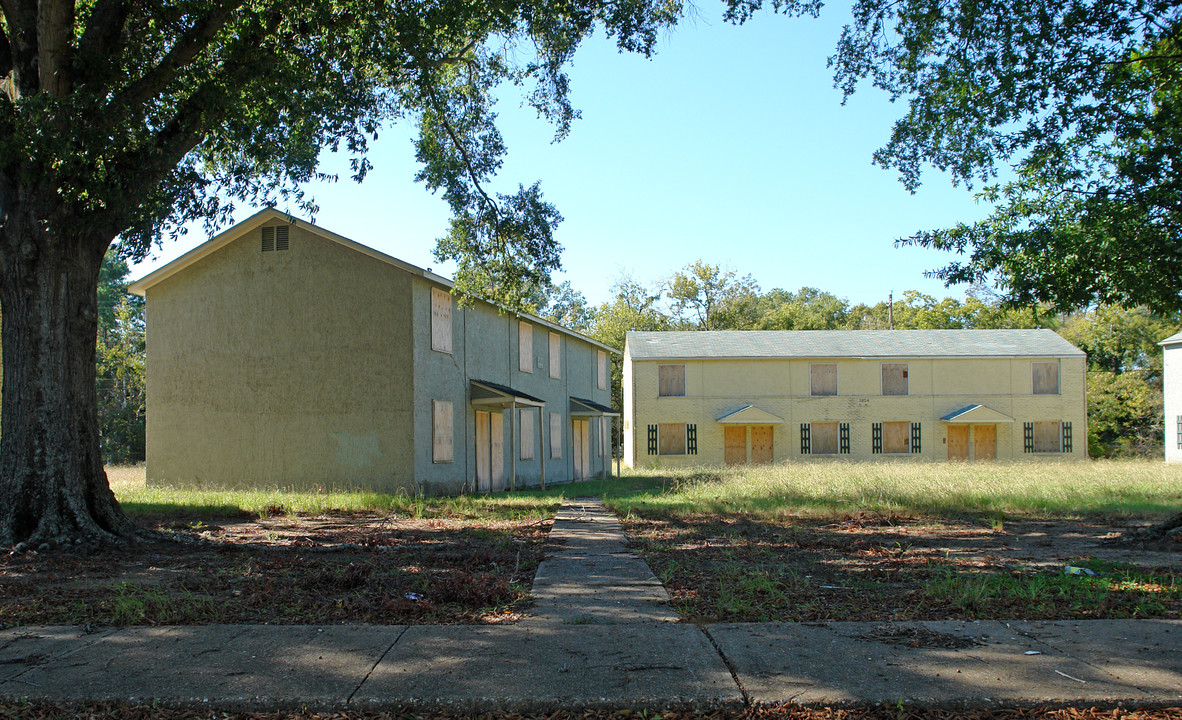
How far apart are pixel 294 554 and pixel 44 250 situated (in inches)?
178

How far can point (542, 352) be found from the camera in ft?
85.3

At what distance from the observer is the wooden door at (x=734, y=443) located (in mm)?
37438

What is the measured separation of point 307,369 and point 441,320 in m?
3.15

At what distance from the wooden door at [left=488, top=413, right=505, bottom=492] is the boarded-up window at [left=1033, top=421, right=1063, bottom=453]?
87.9ft

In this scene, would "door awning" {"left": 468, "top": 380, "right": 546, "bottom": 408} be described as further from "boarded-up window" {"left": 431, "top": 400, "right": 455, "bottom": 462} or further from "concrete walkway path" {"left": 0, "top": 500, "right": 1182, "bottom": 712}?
"concrete walkway path" {"left": 0, "top": 500, "right": 1182, "bottom": 712}

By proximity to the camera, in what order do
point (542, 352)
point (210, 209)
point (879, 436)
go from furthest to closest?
point (879, 436) < point (542, 352) < point (210, 209)

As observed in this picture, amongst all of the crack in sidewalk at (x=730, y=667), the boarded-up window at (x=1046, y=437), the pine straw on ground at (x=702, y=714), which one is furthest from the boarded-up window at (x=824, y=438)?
the pine straw on ground at (x=702, y=714)

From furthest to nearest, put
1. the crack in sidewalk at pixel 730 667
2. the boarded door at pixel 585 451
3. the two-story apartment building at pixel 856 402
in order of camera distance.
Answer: the two-story apartment building at pixel 856 402 < the boarded door at pixel 585 451 < the crack in sidewalk at pixel 730 667

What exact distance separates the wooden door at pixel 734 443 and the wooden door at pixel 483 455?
59.4ft

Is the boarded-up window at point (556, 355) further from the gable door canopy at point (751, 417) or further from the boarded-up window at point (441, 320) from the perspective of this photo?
the gable door canopy at point (751, 417)

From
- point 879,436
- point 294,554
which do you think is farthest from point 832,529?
point 879,436

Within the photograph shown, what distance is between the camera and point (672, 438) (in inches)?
1478

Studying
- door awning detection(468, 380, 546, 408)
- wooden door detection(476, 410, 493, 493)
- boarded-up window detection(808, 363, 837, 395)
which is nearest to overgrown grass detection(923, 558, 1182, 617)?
door awning detection(468, 380, 546, 408)

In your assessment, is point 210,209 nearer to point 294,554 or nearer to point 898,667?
point 294,554
